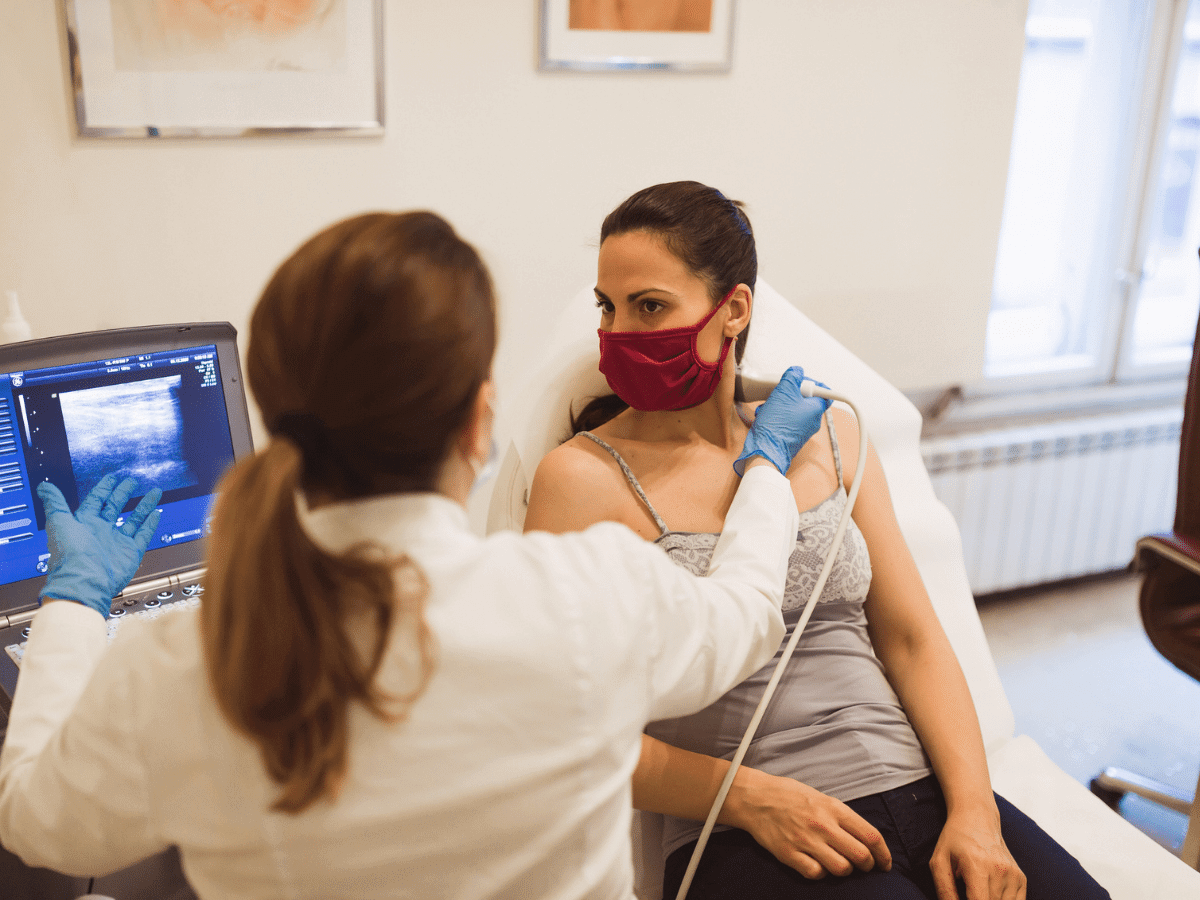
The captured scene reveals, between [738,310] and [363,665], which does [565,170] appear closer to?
[738,310]

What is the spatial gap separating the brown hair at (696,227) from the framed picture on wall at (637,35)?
66cm

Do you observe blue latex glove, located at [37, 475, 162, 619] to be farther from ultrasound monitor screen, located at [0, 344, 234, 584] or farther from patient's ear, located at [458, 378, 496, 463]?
patient's ear, located at [458, 378, 496, 463]

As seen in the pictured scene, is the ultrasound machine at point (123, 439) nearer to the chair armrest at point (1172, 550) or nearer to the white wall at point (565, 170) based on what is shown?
the white wall at point (565, 170)

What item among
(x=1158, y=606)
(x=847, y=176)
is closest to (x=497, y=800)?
(x=1158, y=606)

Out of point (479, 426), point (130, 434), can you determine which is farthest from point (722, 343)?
point (130, 434)

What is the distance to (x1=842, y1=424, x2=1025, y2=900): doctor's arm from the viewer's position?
1143mm

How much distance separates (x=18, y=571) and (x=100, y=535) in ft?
1.20

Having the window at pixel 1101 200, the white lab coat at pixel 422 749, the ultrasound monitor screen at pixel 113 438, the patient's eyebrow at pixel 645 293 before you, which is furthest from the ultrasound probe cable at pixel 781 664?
the window at pixel 1101 200

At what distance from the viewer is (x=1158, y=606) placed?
5.87 feet

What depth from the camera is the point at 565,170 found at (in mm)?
1952

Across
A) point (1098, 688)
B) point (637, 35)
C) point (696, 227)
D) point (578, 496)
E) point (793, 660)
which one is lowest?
point (1098, 688)

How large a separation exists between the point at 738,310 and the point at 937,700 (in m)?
0.63

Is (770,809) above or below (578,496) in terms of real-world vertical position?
below

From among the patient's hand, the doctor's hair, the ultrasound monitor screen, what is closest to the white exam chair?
the patient's hand
